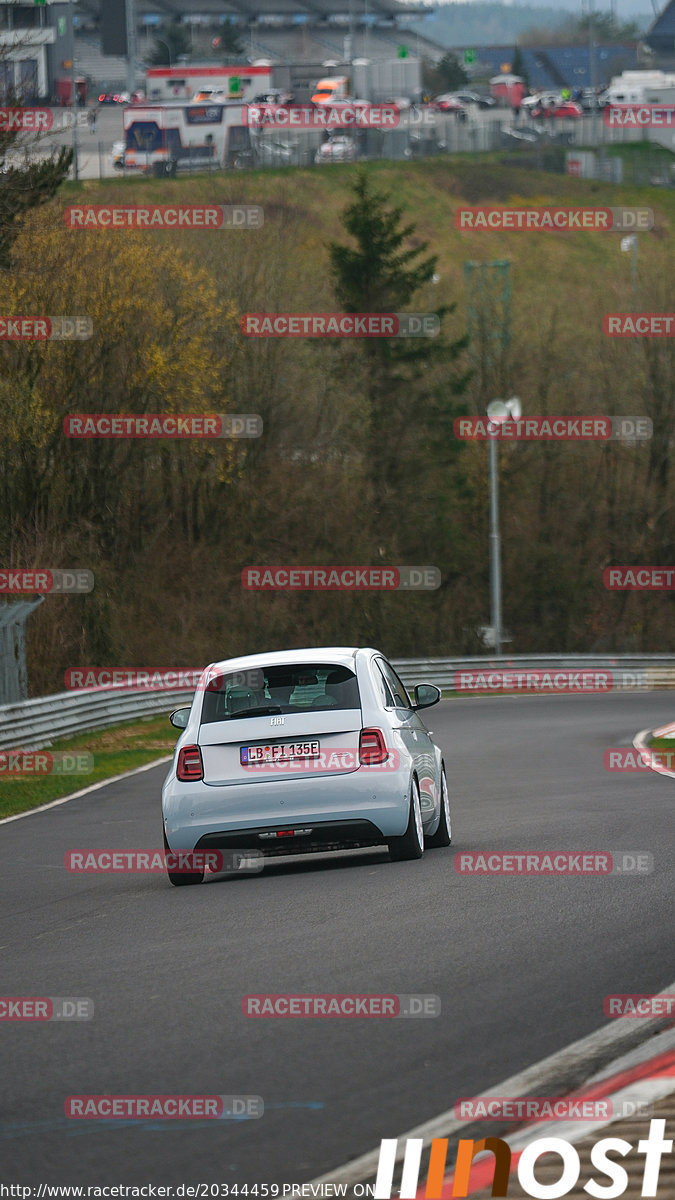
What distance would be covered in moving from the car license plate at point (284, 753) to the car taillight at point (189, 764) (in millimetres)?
284

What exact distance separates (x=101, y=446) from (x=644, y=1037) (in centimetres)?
4335

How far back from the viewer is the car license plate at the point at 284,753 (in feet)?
38.2

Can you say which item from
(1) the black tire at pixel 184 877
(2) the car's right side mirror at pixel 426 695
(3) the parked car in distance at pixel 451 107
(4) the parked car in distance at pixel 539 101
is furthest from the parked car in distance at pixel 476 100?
(1) the black tire at pixel 184 877

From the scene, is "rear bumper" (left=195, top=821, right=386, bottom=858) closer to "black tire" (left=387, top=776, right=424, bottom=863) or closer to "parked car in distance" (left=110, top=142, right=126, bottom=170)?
"black tire" (left=387, top=776, right=424, bottom=863)

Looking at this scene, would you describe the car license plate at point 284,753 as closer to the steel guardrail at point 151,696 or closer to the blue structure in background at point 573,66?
the steel guardrail at point 151,696

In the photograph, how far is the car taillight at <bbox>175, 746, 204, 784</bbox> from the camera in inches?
461

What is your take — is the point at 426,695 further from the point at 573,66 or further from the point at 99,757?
the point at 573,66

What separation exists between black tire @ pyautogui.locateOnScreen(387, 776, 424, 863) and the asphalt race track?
0.11m

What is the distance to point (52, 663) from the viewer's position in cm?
4184

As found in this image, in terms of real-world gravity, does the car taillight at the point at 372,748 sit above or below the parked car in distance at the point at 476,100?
above

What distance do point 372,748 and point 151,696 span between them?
966 inches

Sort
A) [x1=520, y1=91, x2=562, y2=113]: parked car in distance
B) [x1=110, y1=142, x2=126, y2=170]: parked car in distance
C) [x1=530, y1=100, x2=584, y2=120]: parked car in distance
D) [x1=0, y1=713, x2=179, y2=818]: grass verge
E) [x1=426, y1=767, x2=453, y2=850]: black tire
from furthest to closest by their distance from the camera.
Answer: [x1=520, y1=91, x2=562, y2=113]: parked car in distance < [x1=530, y1=100, x2=584, y2=120]: parked car in distance < [x1=110, y1=142, x2=126, y2=170]: parked car in distance < [x1=0, y1=713, x2=179, y2=818]: grass verge < [x1=426, y1=767, x2=453, y2=850]: black tire

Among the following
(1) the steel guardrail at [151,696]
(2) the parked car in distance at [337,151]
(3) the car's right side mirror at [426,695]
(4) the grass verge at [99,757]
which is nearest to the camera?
(3) the car's right side mirror at [426,695]

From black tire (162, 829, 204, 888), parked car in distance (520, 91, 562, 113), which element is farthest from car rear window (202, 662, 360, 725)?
parked car in distance (520, 91, 562, 113)
